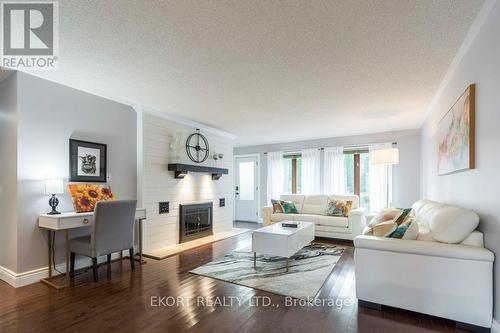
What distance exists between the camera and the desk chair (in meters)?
2.82

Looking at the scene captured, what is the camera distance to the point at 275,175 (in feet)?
23.5

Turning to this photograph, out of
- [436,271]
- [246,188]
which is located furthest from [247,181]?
[436,271]

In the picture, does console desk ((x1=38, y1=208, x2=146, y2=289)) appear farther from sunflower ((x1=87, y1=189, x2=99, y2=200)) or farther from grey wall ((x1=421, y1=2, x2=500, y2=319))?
grey wall ((x1=421, y1=2, x2=500, y2=319))

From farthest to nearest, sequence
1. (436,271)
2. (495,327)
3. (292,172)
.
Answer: (292,172) < (436,271) < (495,327)

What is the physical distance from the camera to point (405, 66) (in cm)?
260

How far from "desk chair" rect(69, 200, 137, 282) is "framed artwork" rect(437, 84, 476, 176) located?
348cm

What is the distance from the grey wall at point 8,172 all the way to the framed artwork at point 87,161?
540mm

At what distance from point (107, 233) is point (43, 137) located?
4.41 feet

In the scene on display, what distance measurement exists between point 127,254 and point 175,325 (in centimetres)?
222

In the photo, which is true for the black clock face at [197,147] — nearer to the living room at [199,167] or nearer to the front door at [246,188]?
the living room at [199,167]

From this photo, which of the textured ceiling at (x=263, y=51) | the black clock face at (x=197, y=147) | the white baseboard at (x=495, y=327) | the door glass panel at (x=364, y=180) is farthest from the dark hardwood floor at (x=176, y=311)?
the door glass panel at (x=364, y=180)

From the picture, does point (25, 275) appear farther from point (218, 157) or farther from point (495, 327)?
point (495, 327)

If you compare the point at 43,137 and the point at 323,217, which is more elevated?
the point at 43,137

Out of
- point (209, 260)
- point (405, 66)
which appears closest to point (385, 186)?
point (405, 66)
